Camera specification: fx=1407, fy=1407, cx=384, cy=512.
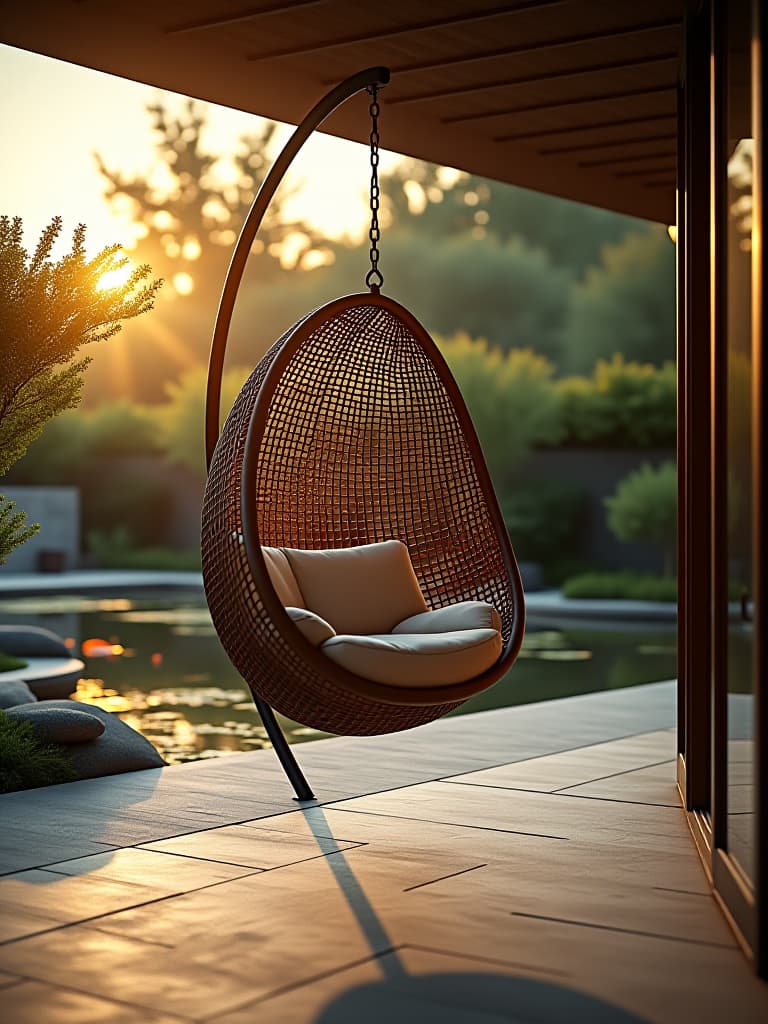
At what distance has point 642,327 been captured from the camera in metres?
23.8

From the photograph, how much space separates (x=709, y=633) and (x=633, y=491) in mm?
11823

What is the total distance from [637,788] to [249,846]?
143 cm

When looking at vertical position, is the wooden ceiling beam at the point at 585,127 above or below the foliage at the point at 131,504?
above

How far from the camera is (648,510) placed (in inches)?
607

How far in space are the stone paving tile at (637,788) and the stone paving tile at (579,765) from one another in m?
0.06

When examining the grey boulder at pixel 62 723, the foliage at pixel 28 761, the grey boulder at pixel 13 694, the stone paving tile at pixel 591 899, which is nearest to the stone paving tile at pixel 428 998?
the stone paving tile at pixel 591 899

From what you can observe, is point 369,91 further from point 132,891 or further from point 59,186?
point 59,186

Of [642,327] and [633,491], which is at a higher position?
[642,327]

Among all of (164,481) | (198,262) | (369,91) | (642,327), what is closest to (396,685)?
(369,91)

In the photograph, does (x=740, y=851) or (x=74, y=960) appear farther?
(x=740, y=851)

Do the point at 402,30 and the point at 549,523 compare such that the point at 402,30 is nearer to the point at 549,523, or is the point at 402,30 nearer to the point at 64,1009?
the point at 64,1009

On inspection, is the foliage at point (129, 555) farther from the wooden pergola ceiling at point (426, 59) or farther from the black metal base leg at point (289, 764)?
the black metal base leg at point (289, 764)

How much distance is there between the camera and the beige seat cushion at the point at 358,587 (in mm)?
4461

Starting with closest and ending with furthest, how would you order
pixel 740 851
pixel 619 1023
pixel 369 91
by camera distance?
pixel 619 1023, pixel 740 851, pixel 369 91
